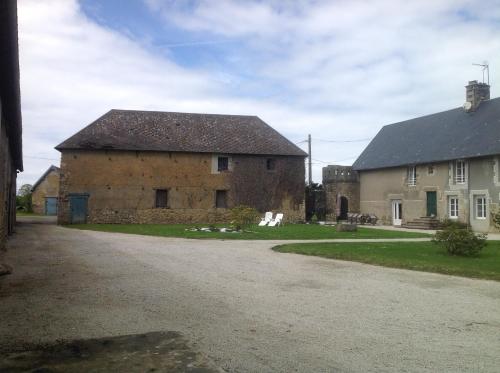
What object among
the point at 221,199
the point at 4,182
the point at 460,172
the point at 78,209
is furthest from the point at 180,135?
the point at 4,182

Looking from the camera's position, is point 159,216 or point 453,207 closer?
point 453,207

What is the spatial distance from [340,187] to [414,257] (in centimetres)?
2386

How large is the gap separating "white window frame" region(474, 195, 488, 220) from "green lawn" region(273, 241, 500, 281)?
991cm

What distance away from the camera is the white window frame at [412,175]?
30.9 m

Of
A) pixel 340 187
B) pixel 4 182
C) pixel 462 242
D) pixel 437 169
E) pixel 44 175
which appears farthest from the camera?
pixel 44 175

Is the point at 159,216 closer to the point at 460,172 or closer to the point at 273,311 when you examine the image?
the point at 460,172

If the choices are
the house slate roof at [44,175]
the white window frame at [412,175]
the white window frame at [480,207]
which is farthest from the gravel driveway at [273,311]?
the house slate roof at [44,175]

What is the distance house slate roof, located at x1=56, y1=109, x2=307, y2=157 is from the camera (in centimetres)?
3159

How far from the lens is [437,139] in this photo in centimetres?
3031

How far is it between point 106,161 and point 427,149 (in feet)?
65.4

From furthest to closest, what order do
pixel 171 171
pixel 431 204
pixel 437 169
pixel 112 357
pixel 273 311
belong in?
1. pixel 171 171
2. pixel 431 204
3. pixel 437 169
4. pixel 273 311
5. pixel 112 357

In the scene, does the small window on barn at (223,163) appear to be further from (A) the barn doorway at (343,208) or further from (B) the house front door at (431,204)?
(B) the house front door at (431,204)

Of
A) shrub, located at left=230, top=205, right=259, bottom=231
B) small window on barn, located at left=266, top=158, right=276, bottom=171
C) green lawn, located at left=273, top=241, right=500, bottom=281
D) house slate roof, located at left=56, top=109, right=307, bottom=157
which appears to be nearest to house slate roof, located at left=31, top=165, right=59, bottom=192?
house slate roof, located at left=56, top=109, right=307, bottom=157

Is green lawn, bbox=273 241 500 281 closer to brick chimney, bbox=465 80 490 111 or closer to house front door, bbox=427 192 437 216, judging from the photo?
house front door, bbox=427 192 437 216
